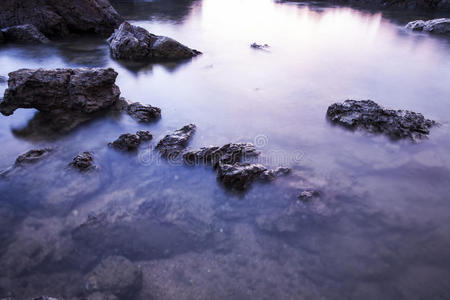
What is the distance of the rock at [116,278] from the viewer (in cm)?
296

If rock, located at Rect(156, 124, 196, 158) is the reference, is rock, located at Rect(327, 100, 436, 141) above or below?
above

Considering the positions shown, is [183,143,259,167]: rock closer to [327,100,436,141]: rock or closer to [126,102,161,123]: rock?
[126,102,161,123]: rock

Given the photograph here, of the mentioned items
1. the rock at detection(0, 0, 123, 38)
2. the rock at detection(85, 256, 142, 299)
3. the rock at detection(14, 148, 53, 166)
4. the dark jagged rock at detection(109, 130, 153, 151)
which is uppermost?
the rock at detection(0, 0, 123, 38)

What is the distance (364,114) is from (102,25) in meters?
11.9

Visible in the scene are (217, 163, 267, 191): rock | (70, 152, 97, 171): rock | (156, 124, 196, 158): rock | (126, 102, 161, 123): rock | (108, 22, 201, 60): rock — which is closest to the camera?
(217, 163, 267, 191): rock

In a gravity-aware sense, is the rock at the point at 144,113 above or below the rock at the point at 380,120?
below

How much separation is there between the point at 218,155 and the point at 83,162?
2.05 m

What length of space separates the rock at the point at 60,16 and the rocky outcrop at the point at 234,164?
11.1 meters

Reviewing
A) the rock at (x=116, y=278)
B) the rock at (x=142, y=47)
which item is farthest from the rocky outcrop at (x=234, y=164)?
the rock at (x=142, y=47)

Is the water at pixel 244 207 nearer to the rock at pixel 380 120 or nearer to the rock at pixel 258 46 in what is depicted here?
the rock at pixel 380 120

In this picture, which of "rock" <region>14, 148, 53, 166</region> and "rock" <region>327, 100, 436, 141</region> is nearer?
"rock" <region>14, 148, 53, 166</region>

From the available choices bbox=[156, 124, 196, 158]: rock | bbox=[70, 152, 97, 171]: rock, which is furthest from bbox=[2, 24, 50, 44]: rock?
bbox=[156, 124, 196, 158]: rock

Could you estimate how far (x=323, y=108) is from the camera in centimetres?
680

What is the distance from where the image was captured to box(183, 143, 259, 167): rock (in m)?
4.76
